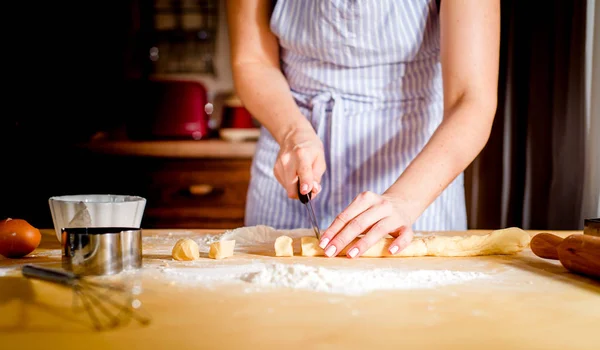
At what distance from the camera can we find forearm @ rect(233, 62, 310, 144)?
138 centimetres

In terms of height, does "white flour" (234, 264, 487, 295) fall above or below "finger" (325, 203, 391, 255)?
below

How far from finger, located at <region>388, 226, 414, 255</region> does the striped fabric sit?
1.44 ft

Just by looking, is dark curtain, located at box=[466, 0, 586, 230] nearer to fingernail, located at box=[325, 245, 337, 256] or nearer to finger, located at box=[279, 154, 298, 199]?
finger, located at box=[279, 154, 298, 199]

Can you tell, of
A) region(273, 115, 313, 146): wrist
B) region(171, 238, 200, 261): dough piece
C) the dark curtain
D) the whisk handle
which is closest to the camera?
the whisk handle

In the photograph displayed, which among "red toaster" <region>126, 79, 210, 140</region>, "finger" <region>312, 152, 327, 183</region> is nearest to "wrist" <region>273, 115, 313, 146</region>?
"finger" <region>312, 152, 327, 183</region>

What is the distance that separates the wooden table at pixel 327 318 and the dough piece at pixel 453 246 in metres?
0.16

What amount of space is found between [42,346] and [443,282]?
51 cm

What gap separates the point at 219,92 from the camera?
11.3 ft

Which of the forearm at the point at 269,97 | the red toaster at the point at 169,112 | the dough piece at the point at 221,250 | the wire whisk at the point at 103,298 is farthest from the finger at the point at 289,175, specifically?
the red toaster at the point at 169,112

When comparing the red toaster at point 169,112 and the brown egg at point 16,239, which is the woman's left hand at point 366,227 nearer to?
the brown egg at point 16,239

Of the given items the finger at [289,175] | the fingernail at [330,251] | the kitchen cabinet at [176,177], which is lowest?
the kitchen cabinet at [176,177]

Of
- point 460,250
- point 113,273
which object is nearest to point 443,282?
point 460,250

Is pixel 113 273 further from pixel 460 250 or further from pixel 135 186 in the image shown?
pixel 135 186

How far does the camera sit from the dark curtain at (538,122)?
199 cm
